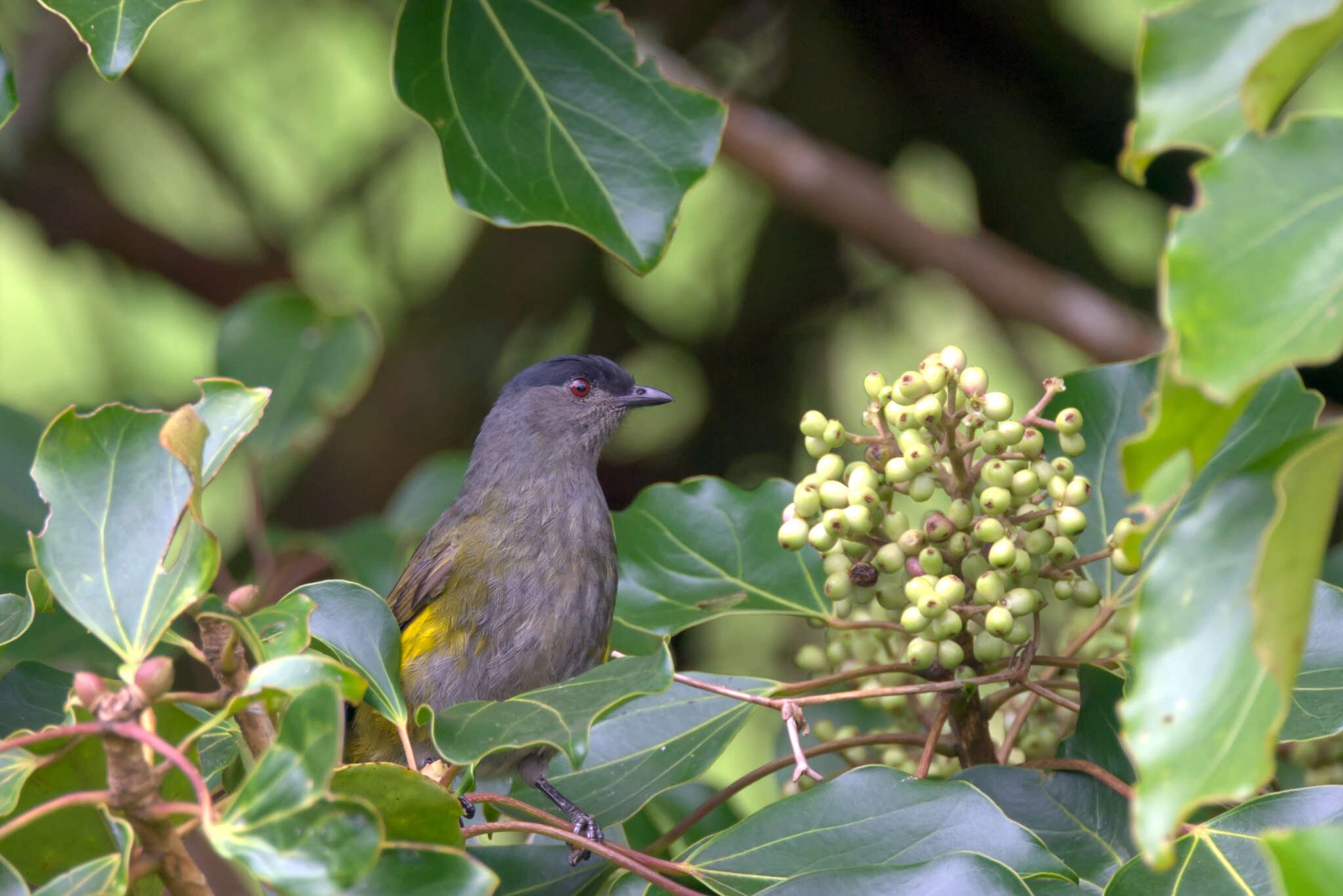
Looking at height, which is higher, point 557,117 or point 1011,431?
point 557,117

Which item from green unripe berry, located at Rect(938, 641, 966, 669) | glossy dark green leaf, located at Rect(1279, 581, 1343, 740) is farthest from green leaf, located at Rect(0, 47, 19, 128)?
glossy dark green leaf, located at Rect(1279, 581, 1343, 740)

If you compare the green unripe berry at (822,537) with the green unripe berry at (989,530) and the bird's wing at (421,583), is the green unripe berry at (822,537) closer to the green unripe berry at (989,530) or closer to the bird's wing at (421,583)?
the green unripe berry at (989,530)

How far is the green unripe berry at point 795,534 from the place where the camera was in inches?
71.5

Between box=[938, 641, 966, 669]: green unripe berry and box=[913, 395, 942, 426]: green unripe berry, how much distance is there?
1.09 ft

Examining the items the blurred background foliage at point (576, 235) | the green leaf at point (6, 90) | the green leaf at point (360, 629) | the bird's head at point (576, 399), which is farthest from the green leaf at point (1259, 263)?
the blurred background foliage at point (576, 235)

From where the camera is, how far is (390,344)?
16.5ft

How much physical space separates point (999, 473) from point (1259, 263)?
0.76 metres

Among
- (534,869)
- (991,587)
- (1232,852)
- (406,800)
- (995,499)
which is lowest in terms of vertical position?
(534,869)

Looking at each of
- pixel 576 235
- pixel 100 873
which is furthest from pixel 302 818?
pixel 576 235

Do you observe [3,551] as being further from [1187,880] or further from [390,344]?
[1187,880]

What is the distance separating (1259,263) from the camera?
39.8 inches

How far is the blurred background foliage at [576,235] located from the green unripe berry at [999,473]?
2820mm

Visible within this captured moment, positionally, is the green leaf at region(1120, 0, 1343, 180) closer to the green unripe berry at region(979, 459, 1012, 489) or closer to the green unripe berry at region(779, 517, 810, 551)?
the green unripe berry at region(979, 459, 1012, 489)

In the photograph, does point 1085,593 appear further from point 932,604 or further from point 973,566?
point 932,604
